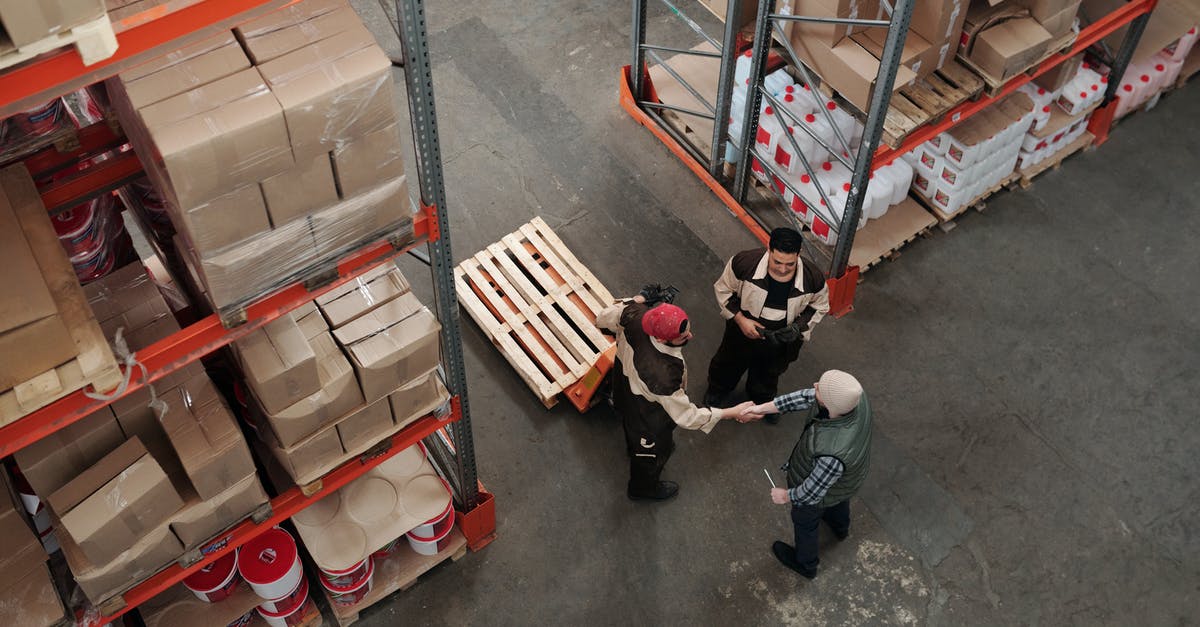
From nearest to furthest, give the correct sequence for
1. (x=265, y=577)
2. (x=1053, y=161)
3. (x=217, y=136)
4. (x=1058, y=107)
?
(x=217, y=136), (x=265, y=577), (x=1058, y=107), (x=1053, y=161)

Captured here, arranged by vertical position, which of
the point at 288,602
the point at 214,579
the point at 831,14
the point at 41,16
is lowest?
the point at 288,602

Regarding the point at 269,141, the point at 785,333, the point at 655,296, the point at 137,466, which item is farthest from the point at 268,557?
the point at 785,333

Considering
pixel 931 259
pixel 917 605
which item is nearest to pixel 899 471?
pixel 917 605

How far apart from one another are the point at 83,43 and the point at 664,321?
344 centimetres

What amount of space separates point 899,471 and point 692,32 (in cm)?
520

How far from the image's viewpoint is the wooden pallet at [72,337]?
3.98 meters

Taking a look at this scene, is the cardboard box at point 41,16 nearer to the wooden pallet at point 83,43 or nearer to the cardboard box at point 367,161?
the wooden pallet at point 83,43

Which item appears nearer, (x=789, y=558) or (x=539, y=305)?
(x=789, y=558)

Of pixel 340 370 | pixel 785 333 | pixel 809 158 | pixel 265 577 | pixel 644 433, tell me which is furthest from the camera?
pixel 809 158

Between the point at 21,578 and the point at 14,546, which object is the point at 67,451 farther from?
the point at 21,578

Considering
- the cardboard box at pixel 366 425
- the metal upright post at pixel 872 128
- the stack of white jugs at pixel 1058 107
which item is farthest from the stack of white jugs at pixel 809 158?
the cardboard box at pixel 366 425

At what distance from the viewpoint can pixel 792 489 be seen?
6.35 meters

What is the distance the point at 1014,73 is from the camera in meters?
7.47

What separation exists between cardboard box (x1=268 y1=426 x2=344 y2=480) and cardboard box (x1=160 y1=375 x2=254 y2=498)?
0.94 feet
